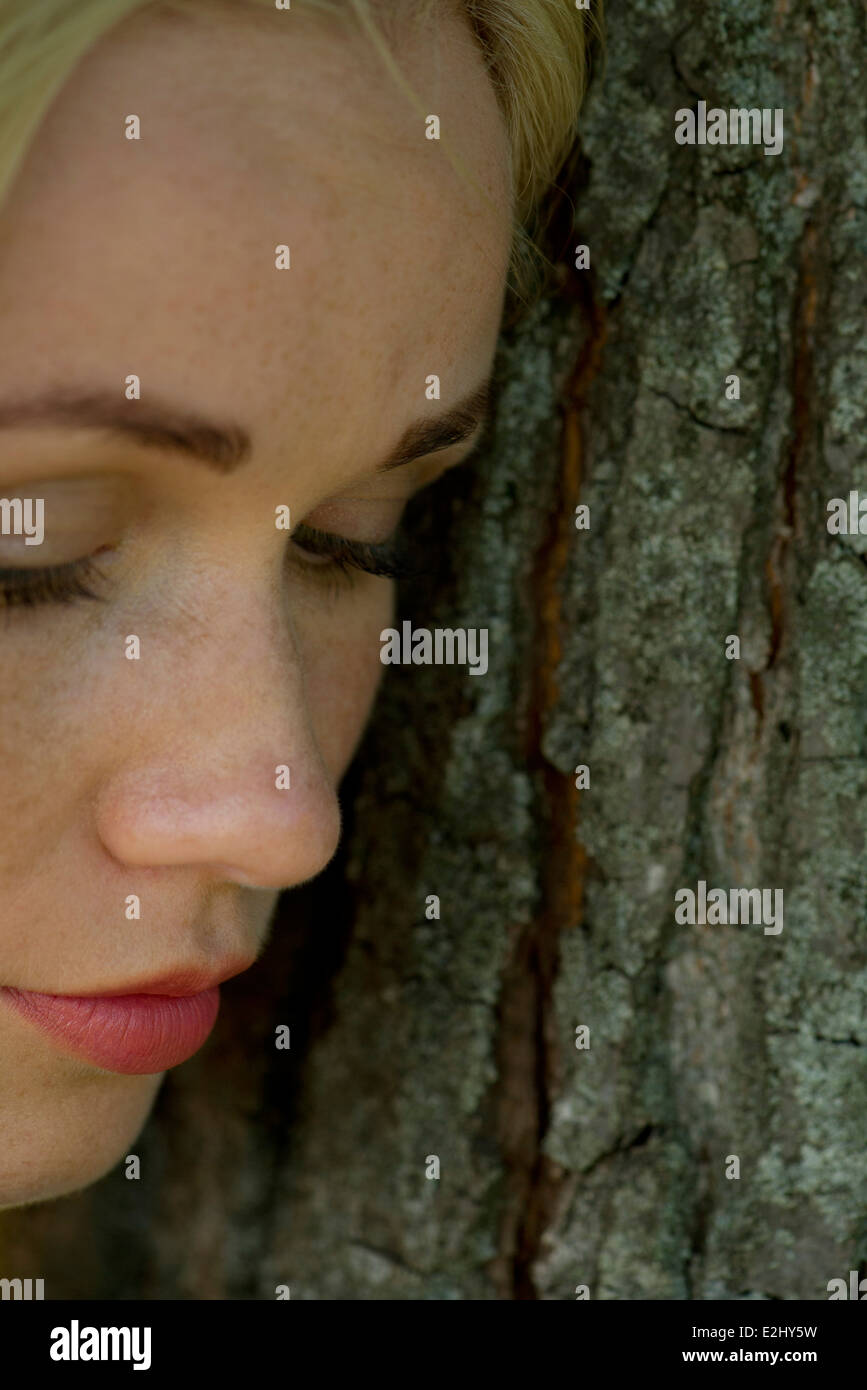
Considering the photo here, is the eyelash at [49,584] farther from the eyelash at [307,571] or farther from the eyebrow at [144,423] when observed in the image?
the eyebrow at [144,423]

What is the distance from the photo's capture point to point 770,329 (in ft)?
3.87

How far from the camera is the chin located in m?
1.02

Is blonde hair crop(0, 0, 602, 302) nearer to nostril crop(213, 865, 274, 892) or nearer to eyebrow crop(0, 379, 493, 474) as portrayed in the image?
eyebrow crop(0, 379, 493, 474)

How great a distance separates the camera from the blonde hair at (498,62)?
767 millimetres

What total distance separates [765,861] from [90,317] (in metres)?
0.77

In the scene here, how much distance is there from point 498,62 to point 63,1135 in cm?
92

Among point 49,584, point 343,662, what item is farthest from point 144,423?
point 343,662

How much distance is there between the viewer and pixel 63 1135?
41.1 inches

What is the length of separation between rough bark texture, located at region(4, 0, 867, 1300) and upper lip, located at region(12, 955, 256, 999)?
35 centimetres

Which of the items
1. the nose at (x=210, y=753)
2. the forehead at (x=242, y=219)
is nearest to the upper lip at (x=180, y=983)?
the nose at (x=210, y=753)

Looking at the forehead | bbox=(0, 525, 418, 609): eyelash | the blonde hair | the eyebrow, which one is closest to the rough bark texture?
the blonde hair

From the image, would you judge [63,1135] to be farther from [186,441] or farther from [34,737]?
[186,441]
